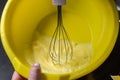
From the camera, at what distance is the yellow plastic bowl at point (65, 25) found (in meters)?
0.83

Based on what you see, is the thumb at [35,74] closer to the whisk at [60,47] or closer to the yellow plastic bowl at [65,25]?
the yellow plastic bowl at [65,25]

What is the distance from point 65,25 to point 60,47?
0.29 ft

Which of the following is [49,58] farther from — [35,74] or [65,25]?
[35,74]

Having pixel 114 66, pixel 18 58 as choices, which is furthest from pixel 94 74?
pixel 18 58

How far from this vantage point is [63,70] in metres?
0.92

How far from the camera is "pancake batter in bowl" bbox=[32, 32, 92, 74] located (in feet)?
3.05

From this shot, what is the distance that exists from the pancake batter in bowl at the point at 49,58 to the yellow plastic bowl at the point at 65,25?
0.02 meters

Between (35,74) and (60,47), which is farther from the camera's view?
(60,47)

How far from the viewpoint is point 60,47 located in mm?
1009

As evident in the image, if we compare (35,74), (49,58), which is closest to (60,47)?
(49,58)

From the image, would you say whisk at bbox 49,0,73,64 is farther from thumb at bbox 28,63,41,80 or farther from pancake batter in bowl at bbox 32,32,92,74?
thumb at bbox 28,63,41,80

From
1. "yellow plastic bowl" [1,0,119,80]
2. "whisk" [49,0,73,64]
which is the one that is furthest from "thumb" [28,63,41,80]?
"whisk" [49,0,73,64]

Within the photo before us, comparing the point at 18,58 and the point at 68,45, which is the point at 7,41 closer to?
the point at 18,58

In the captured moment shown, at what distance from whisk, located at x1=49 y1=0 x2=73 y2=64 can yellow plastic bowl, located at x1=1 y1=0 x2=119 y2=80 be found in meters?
0.03
